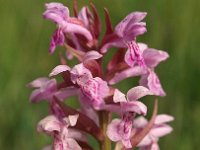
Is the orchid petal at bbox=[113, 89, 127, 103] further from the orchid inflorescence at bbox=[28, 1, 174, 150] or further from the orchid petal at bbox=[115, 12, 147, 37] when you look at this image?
the orchid petal at bbox=[115, 12, 147, 37]

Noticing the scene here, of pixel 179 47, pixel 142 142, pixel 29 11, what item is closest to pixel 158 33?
pixel 179 47

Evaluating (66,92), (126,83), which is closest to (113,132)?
(66,92)

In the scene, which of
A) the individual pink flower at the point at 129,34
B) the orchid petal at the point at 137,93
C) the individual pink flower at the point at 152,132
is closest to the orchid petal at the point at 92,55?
the individual pink flower at the point at 129,34

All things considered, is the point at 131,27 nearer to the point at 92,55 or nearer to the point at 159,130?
the point at 92,55

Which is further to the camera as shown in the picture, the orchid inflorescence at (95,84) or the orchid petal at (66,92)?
the orchid petal at (66,92)

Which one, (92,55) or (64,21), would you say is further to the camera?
(64,21)

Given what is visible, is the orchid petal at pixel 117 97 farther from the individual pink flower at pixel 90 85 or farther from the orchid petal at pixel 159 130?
the orchid petal at pixel 159 130
